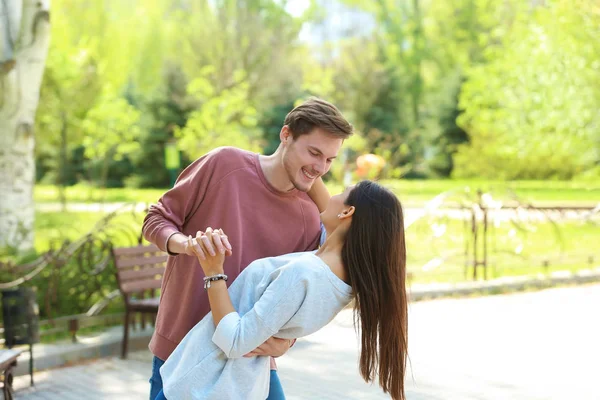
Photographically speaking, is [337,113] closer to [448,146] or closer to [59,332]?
[59,332]

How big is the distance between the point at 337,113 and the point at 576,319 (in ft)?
25.0

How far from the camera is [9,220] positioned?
10180mm

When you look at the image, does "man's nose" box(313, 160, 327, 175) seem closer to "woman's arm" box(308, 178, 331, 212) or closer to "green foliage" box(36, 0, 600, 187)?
"woman's arm" box(308, 178, 331, 212)

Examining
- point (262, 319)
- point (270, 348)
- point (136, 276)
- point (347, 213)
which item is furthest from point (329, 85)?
point (262, 319)

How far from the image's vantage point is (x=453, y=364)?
7.54 m

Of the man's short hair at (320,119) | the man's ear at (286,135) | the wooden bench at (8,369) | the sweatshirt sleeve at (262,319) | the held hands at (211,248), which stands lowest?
the wooden bench at (8,369)

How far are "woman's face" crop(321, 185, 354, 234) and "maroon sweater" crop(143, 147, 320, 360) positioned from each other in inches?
8.2

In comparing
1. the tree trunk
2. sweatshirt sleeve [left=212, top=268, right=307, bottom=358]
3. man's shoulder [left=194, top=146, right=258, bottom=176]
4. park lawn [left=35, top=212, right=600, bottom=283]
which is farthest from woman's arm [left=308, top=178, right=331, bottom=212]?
park lawn [left=35, top=212, right=600, bottom=283]

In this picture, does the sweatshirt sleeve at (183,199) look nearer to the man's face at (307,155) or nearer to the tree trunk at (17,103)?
the man's face at (307,155)

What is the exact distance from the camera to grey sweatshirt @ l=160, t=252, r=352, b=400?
2.57 m

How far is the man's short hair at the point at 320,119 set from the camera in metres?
2.77

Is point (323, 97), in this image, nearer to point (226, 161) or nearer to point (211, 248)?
point (226, 161)

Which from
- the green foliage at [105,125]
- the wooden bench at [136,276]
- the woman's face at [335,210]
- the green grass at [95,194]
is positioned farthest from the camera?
the green grass at [95,194]

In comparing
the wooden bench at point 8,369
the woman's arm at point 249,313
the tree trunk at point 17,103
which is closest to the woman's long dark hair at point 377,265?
the woman's arm at point 249,313
